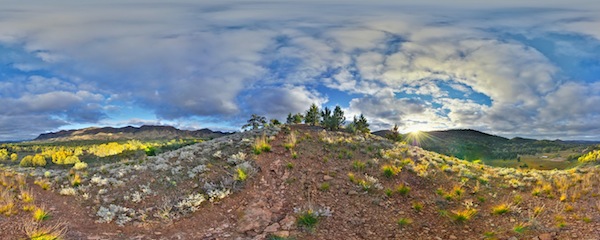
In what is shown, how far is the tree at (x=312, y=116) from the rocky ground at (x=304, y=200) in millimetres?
8214

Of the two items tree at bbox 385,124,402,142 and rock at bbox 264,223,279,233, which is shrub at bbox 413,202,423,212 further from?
tree at bbox 385,124,402,142

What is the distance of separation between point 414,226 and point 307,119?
51.2ft

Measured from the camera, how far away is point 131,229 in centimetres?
1088

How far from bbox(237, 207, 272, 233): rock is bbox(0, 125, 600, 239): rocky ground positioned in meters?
0.03

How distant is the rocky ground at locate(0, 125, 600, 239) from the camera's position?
10406mm

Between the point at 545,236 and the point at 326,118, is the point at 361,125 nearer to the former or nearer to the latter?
the point at 326,118

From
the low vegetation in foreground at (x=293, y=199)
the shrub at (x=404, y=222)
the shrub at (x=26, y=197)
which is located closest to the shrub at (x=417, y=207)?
the low vegetation in foreground at (x=293, y=199)


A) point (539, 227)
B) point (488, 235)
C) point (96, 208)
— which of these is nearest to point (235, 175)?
point (96, 208)

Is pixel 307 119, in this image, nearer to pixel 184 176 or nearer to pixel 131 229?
pixel 184 176

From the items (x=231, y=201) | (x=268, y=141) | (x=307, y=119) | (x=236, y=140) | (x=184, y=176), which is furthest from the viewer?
(x=307, y=119)

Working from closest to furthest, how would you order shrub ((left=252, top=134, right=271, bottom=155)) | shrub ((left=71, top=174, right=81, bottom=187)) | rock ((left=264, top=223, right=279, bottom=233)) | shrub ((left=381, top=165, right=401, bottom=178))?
rock ((left=264, top=223, right=279, bottom=233)) → shrub ((left=71, top=174, right=81, bottom=187)) → shrub ((left=381, top=165, right=401, bottom=178)) → shrub ((left=252, top=134, right=271, bottom=155))

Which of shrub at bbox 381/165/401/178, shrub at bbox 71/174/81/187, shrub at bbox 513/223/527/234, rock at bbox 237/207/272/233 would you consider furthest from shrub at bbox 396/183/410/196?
shrub at bbox 71/174/81/187

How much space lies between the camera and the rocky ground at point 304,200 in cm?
1041

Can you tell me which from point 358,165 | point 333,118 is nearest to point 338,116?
point 333,118
